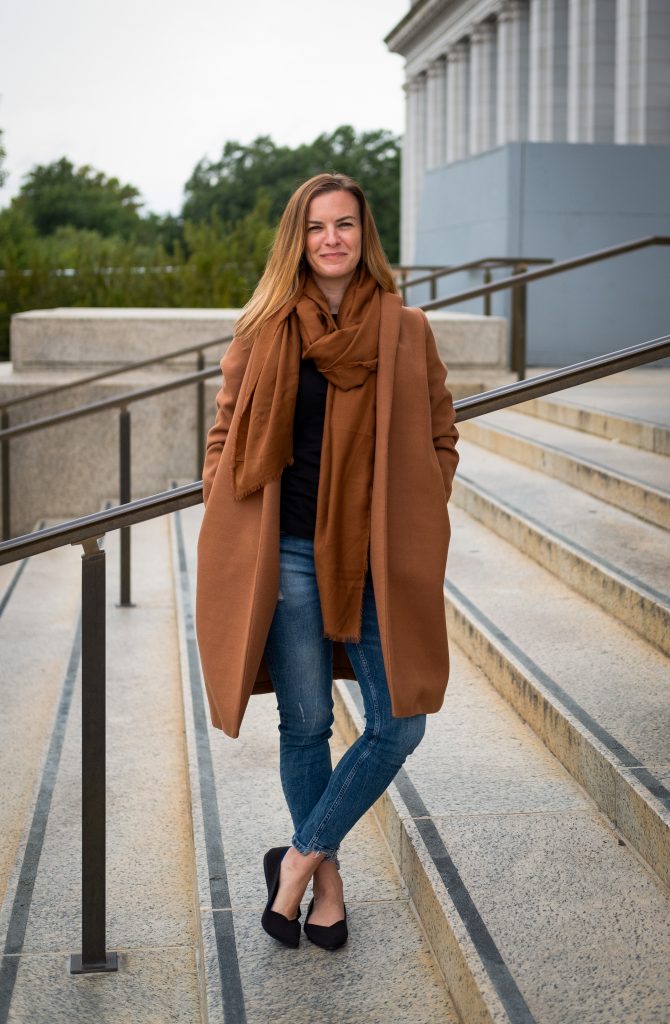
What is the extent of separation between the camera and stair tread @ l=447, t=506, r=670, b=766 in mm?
3506

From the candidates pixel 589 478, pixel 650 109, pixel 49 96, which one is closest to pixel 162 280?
pixel 589 478

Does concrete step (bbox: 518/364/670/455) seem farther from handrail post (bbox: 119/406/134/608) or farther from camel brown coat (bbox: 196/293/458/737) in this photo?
camel brown coat (bbox: 196/293/458/737)

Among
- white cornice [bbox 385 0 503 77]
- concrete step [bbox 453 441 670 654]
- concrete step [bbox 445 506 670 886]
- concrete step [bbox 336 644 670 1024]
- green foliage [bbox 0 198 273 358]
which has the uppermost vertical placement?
white cornice [bbox 385 0 503 77]

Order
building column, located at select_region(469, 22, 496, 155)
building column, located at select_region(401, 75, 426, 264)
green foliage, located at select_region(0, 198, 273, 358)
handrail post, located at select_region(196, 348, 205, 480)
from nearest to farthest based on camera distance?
handrail post, located at select_region(196, 348, 205, 480) → green foliage, located at select_region(0, 198, 273, 358) → building column, located at select_region(469, 22, 496, 155) → building column, located at select_region(401, 75, 426, 264)

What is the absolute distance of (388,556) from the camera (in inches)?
106

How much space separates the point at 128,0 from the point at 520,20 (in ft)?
73.2

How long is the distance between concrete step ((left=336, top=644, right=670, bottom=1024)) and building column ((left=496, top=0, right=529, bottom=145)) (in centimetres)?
3256

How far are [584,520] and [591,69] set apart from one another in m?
27.3

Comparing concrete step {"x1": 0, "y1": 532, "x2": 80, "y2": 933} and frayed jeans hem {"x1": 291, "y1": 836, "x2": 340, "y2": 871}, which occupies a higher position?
frayed jeans hem {"x1": 291, "y1": 836, "x2": 340, "y2": 871}

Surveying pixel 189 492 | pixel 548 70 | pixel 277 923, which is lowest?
pixel 277 923

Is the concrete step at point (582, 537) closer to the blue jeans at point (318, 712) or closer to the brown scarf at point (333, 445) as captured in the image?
the blue jeans at point (318, 712)

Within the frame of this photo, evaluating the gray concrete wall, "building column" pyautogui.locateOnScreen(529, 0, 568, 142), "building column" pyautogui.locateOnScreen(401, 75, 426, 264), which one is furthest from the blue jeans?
"building column" pyautogui.locateOnScreen(401, 75, 426, 264)

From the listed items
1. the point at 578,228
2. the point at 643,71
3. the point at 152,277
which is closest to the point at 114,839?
the point at 152,277

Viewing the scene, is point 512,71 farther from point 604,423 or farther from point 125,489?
point 125,489
